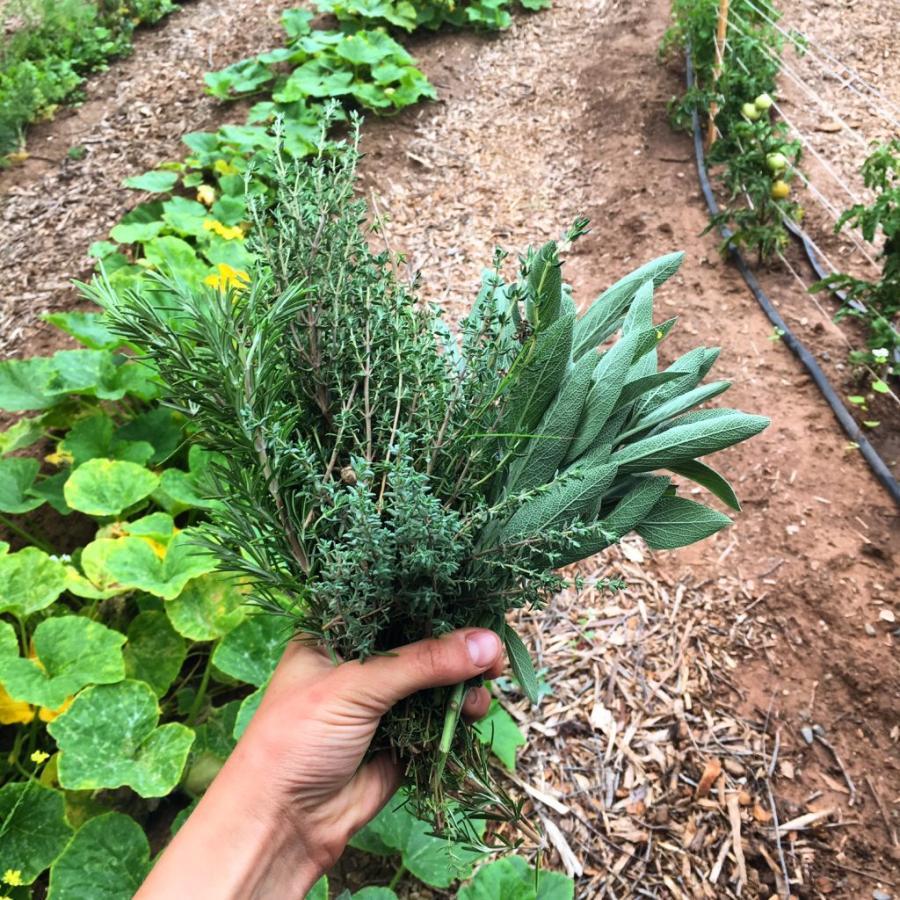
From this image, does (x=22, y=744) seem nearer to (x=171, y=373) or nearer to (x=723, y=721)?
(x=171, y=373)

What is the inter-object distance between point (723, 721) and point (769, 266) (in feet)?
8.65

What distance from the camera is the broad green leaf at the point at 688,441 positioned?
1157mm

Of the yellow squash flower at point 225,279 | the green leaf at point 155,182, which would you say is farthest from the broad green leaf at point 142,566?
the green leaf at point 155,182

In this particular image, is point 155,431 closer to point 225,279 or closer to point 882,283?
point 225,279

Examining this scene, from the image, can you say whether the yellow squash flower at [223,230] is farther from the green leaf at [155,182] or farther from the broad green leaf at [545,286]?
the broad green leaf at [545,286]

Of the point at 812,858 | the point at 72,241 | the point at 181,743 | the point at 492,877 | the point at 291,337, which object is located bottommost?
the point at 812,858

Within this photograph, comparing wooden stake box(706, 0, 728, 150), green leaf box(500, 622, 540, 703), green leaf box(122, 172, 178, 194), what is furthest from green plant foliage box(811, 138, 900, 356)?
green leaf box(122, 172, 178, 194)

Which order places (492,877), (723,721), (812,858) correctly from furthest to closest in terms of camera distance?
(723,721)
(812,858)
(492,877)

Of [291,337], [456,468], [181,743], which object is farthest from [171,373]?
[181,743]

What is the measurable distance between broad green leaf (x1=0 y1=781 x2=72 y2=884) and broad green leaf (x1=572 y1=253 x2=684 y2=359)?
1.63 m

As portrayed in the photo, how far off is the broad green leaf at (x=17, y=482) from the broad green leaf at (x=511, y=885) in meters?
1.75

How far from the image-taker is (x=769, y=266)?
12.9 feet

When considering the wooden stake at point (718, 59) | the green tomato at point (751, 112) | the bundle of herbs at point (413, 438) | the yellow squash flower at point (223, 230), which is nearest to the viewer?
the bundle of herbs at point (413, 438)

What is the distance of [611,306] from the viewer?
4.42 feet
